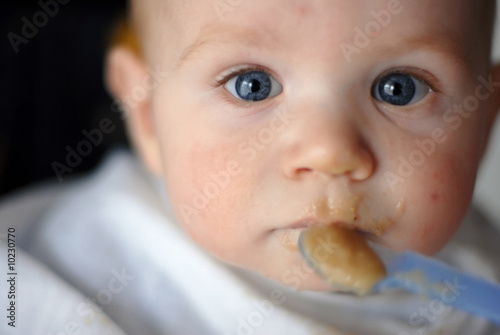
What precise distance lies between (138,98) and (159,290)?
26cm

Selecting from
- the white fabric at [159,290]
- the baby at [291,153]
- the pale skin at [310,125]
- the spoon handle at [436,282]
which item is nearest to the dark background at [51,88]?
the white fabric at [159,290]

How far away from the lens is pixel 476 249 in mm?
1031

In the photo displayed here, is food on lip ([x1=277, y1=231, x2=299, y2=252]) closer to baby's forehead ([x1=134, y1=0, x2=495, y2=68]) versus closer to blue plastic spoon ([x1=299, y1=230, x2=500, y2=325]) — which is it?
blue plastic spoon ([x1=299, y1=230, x2=500, y2=325])

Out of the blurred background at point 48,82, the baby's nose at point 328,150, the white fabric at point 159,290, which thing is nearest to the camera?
the baby's nose at point 328,150

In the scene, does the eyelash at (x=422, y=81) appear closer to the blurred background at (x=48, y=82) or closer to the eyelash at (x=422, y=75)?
the eyelash at (x=422, y=75)

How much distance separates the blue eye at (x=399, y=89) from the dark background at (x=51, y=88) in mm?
751

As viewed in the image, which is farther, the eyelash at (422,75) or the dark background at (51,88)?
the dark background at (51,88)

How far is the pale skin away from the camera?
729 mm

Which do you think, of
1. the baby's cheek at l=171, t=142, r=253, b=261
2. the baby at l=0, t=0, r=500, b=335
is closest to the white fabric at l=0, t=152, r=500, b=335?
the baby at l=0, t=0, r=500, b=335

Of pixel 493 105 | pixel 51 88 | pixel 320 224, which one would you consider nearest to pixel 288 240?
pixel 320 224

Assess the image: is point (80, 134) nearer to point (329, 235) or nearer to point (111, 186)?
point (111, 186)

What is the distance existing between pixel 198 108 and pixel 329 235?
0.70ft

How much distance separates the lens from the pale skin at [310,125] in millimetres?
729

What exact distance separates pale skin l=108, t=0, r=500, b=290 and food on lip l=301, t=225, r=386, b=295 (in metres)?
0.02
